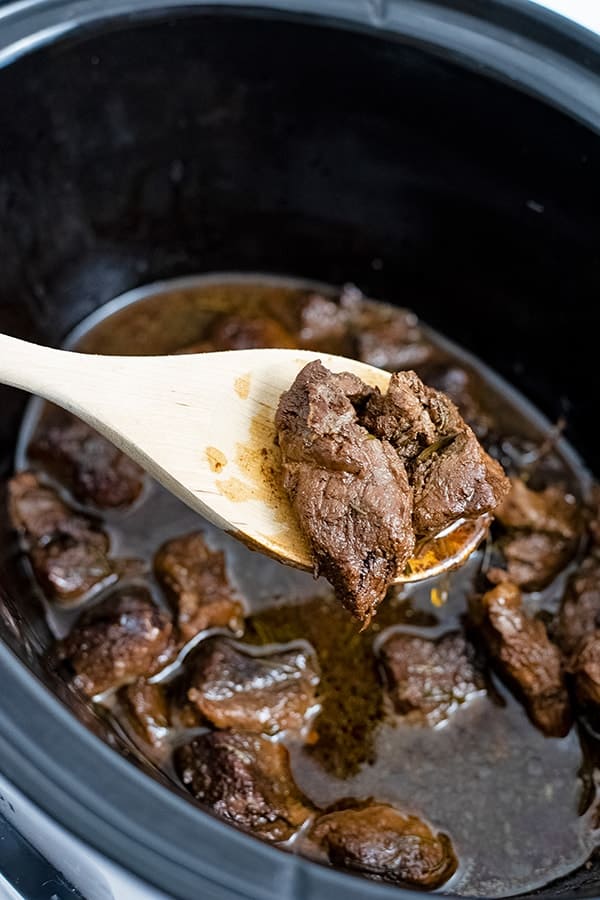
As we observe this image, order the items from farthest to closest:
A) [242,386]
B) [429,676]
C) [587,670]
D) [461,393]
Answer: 1. [461,393]
2. [429,676]
3. [587,670]
4. [242,386]

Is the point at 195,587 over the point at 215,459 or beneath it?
beneath

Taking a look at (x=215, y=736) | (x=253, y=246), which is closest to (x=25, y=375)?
(x=215, y=736)

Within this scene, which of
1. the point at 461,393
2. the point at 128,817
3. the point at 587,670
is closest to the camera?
the point at 128,817

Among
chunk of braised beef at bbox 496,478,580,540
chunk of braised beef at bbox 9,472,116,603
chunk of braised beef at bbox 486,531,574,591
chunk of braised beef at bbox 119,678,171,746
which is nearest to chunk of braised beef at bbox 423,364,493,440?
chunk of braised beef at bbox 496,478,580,540

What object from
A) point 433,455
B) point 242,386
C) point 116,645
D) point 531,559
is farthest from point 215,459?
point 531,559

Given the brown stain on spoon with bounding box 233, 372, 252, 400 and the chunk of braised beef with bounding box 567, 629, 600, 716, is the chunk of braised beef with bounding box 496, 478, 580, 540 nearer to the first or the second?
the chunk of braised beef with bounding box 567, 629, 600, 716

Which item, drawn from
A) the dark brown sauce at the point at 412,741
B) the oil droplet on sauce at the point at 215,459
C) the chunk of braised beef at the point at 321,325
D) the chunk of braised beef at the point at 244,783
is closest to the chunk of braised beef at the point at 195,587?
the dark brown sauce at the point at 412,741

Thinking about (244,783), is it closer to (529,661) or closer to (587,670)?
(529,661)

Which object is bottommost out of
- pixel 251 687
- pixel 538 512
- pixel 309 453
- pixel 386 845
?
pixel 386 845
